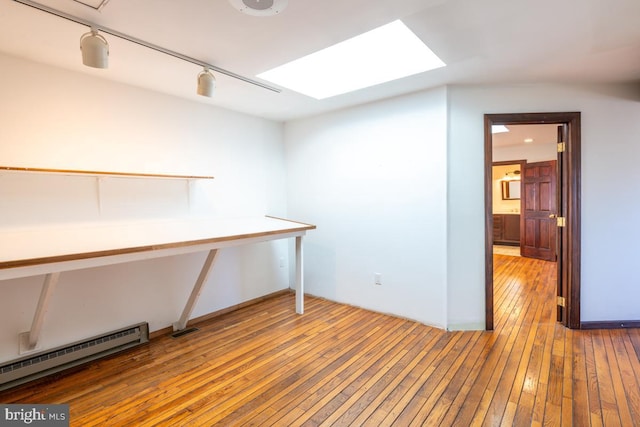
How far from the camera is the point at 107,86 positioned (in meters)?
2.76

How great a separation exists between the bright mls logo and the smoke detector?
107 inches

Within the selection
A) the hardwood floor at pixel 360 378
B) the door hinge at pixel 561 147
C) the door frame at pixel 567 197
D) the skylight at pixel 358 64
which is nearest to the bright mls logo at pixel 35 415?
the hardwood floor at pixel 360 378

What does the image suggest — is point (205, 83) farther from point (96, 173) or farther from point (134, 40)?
point (96, 173)

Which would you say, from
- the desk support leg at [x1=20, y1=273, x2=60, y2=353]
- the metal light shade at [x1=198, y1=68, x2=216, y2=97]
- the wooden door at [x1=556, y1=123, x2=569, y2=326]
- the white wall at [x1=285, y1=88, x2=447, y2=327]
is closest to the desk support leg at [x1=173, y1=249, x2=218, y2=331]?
the desk support leg at [x1=20, y1=273, x2=60, y2=353]

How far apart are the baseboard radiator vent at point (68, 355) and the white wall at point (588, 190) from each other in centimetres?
316

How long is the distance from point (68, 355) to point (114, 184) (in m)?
1.47

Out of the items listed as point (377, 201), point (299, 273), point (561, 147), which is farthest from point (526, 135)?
point (299, 273)

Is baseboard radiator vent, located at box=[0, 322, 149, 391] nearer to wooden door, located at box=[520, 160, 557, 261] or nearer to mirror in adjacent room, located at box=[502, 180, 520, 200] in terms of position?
wooden door, located at box=[520, 160, 557, 261]

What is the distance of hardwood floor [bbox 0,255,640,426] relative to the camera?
1934mm

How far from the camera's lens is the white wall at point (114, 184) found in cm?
234

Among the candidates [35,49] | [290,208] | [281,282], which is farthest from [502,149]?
[35,49]

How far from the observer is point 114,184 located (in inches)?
110

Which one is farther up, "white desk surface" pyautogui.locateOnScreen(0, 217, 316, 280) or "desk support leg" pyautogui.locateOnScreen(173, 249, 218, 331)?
"white desk surface" pyautogui.locateOnScreen(0, 217, 316, 280)

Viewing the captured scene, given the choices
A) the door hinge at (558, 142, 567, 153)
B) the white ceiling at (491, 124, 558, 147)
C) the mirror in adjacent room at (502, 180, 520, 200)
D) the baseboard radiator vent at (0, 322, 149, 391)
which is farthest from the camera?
the mirror in adjacent room at (502, 180, 520, 200)
